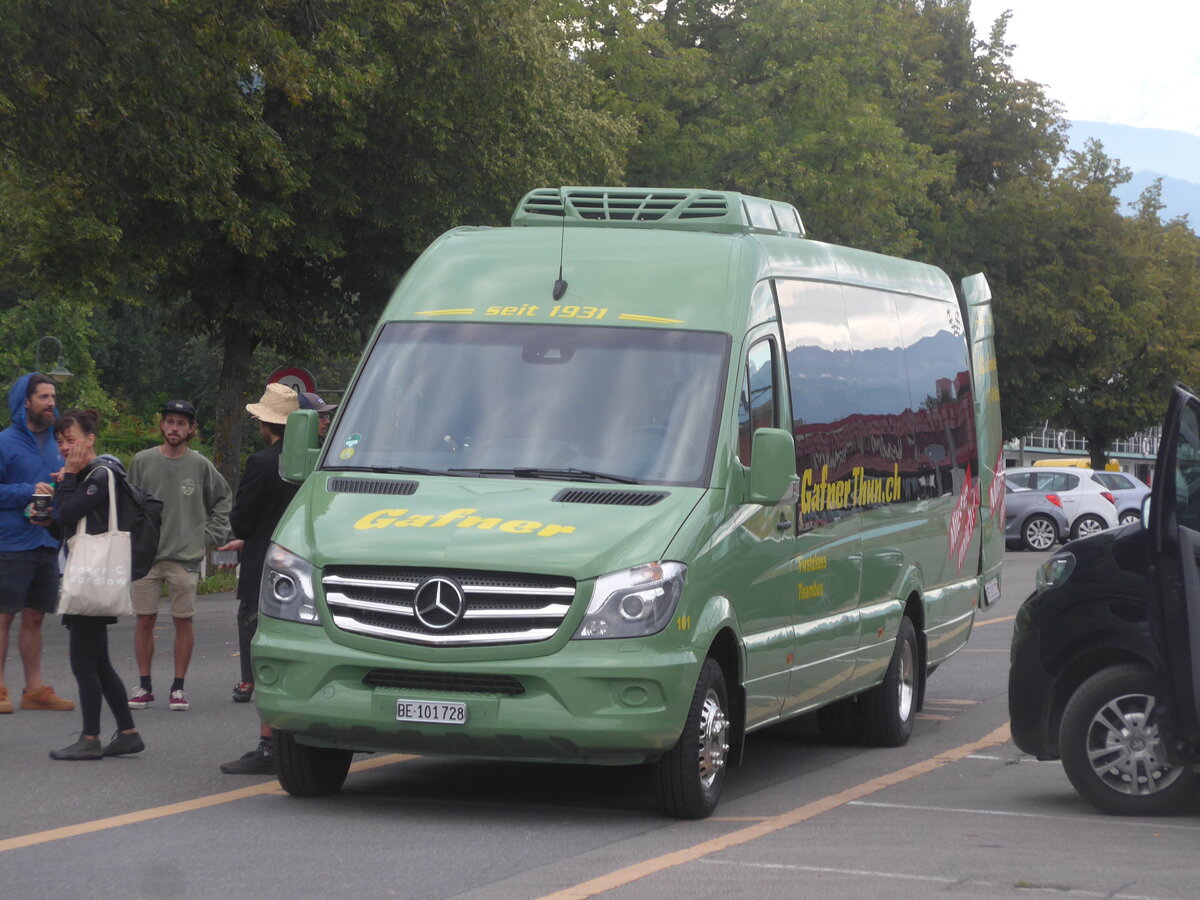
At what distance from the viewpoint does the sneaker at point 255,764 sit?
9023 millimetres

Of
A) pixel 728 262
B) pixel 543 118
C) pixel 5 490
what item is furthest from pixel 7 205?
pixel 728 262

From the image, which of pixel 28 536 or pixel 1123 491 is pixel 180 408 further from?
pixel 1123 491

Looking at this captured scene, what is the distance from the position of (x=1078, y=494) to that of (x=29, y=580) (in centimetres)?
2829

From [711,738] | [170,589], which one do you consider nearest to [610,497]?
[711,738]

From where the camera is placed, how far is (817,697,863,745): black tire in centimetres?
1086

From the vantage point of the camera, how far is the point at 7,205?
76.7 feet

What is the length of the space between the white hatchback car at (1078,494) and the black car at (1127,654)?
28578 millimetres

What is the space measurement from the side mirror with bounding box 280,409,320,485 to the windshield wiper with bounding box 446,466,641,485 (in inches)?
36.4

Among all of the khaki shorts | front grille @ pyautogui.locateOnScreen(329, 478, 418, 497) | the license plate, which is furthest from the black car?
the khaki shorts

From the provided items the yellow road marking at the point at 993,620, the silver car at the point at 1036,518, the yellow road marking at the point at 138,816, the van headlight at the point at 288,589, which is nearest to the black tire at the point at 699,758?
the van headlight at the point at 288,589

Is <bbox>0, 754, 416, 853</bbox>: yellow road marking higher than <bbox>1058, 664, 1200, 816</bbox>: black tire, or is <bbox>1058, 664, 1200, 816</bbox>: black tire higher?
<bbox>1058, 664, 1200, 816</bbox>: black tire

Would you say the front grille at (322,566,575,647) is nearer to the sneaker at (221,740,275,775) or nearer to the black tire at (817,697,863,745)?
the sneaker at (221,740,275,775)

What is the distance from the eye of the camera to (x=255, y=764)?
29.7 ft

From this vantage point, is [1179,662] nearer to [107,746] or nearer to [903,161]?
[107,746]
